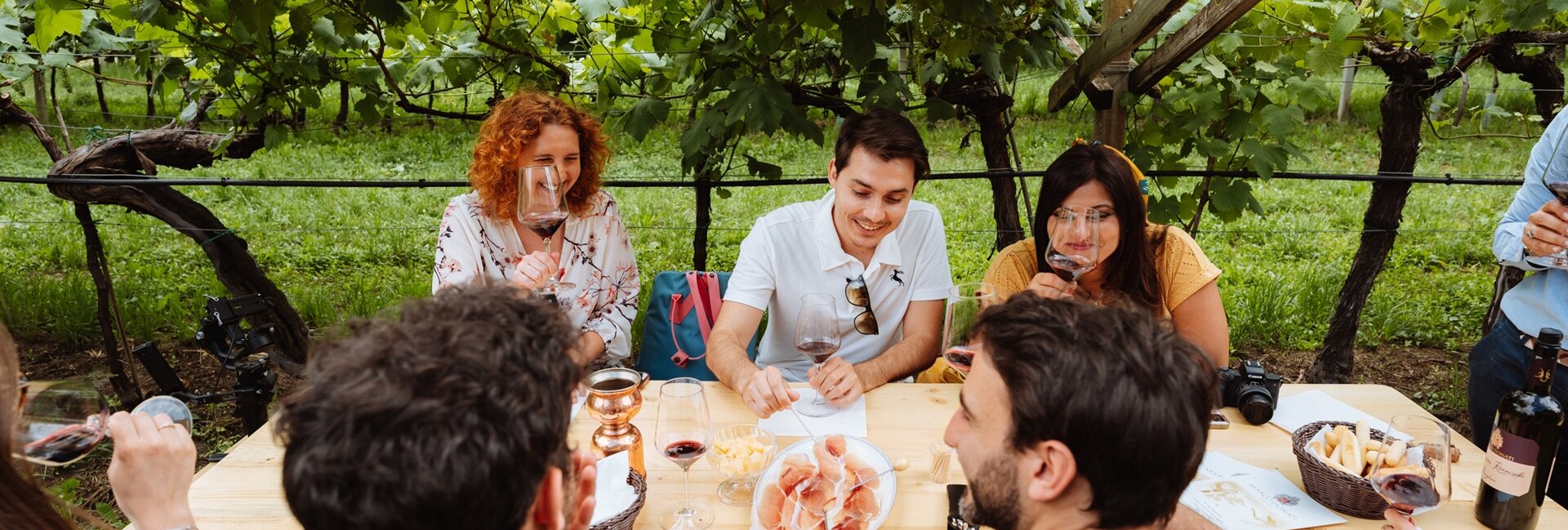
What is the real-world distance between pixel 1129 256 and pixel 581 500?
181 cm

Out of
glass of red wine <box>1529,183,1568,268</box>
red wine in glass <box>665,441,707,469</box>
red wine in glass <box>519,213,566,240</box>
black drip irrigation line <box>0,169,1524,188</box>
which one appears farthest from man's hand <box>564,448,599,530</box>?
black drip irrigation line <box>0,169,1524,188</box>

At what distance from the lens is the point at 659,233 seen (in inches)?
246

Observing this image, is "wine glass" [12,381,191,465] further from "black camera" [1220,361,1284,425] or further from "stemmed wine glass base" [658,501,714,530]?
"black camera" [1220,361,1284,425]

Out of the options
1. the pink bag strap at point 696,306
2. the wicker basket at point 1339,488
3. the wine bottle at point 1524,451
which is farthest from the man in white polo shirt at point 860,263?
the wine bottle at point 1524,451

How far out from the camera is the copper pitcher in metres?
1.74

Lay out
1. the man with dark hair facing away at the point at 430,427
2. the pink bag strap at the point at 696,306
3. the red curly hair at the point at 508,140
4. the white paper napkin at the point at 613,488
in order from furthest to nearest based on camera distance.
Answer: the pink bag strap at the point at 696,306
the red curly hair at the point at 508,140
the white paper napkin at the point at 613,488
the man with dark hair facing away at the point at 430,427

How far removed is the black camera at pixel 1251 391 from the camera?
2.04 metres

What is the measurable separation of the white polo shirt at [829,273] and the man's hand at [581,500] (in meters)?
1.57

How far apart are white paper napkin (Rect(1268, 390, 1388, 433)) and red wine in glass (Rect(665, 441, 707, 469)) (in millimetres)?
1308

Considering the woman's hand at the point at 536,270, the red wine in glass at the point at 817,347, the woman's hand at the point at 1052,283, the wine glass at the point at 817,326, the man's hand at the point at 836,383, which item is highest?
the woman's hand at the point at 1052,283

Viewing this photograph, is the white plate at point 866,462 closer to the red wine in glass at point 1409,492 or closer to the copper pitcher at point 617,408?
the copper pitcher at point 617,408

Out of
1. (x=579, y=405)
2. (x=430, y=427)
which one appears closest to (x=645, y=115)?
(x=579, y=405)

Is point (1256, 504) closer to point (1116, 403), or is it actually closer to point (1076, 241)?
point (1076, 241)

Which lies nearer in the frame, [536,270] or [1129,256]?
[536,270]
